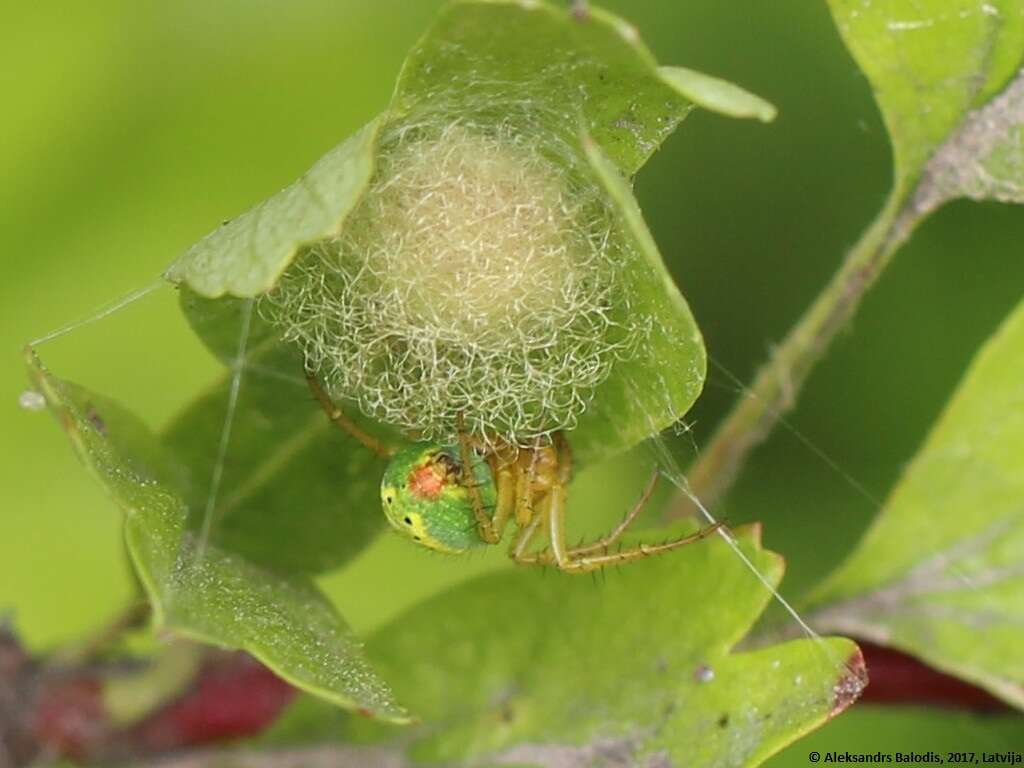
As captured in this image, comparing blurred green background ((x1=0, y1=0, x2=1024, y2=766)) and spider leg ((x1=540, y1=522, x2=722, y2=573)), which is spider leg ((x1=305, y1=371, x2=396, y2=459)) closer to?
spider leg ((x1=540, y1=522, x2=722, y2=573))

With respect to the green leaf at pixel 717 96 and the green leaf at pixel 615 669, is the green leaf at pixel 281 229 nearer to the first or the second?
the green leaf at pixel 717 96

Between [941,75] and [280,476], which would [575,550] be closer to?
[280,476]

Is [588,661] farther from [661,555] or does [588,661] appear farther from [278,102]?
[278,102]

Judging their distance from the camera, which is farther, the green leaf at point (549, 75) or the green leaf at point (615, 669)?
the green leaf at point (615, 669)

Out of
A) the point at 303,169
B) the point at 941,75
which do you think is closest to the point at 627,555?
the point at 941,75

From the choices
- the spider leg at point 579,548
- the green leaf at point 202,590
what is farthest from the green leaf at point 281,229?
the spider leg at point 579,548

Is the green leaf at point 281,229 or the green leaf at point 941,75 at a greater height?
the green leaf at point 281,229
